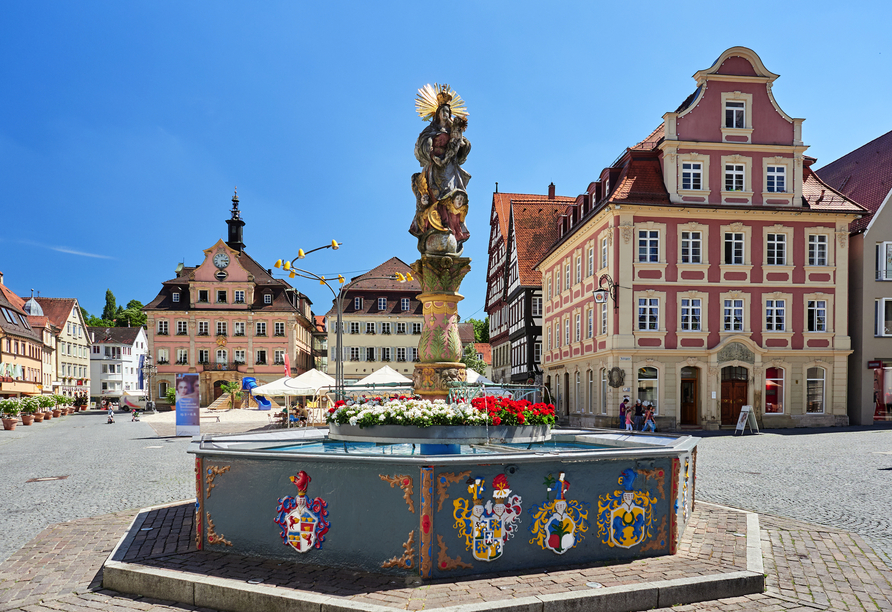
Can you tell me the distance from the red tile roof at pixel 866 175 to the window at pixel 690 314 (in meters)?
8.46

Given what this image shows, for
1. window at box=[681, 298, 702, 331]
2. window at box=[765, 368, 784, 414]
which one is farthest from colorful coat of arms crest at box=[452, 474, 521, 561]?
window at box=[765, 368, 784, 414]

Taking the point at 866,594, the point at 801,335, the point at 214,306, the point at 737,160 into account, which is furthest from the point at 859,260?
the point at 214,306

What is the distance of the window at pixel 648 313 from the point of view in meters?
30.6

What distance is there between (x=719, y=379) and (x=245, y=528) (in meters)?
27.2

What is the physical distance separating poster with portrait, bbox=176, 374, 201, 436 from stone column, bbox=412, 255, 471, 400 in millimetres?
16624

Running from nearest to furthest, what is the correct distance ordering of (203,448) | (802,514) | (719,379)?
(203,448) < (802,514) < (719,379)

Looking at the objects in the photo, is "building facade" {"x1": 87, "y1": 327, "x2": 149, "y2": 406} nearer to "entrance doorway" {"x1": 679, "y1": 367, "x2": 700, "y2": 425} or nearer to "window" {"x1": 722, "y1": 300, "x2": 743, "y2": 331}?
"entrance doorway" {"x1": 679, "y1": 367, "x2": 700, "y2": 425}

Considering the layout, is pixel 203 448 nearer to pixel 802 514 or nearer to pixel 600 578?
pixel 600 578

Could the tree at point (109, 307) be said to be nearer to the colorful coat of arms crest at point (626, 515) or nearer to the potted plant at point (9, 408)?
the potted plant at point (9, 408)

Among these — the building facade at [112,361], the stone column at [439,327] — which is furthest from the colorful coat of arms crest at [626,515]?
the building facade at [112,361]

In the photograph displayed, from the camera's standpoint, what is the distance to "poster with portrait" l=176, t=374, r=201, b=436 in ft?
86.1

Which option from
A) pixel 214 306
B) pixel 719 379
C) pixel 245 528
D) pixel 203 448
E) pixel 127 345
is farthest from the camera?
pixel 127 345

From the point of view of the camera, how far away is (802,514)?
987 cm

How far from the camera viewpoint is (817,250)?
31.5 metres
